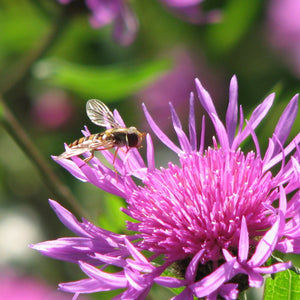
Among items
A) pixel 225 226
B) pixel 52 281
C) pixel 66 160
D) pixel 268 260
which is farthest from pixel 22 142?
pixel 52 281

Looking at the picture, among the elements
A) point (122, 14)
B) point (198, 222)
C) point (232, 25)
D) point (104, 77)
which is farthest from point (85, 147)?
point (232, 25)

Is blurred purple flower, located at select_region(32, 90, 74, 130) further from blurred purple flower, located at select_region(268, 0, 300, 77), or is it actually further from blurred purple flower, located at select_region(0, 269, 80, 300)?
blurred purple flower, located at select_region(268, 0, 300, 77)

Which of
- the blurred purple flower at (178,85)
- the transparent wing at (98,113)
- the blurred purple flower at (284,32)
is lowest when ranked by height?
the blurred purple flower at (178,85)

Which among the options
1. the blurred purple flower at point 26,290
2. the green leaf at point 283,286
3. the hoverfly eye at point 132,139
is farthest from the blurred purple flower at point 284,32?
the green leaf at point 283,286

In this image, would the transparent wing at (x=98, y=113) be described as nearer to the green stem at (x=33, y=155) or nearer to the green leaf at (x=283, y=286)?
the green stem at (x=33, y=155)

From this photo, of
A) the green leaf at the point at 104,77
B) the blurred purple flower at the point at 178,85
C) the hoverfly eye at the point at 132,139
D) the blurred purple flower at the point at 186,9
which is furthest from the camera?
the blurred purple flower at the point at 178,85

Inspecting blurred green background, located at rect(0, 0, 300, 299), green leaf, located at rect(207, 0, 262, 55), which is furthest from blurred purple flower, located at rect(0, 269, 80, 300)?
green leaf, located at rect(207, 0, 262, 55)

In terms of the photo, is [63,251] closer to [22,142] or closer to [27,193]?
[22,142]
